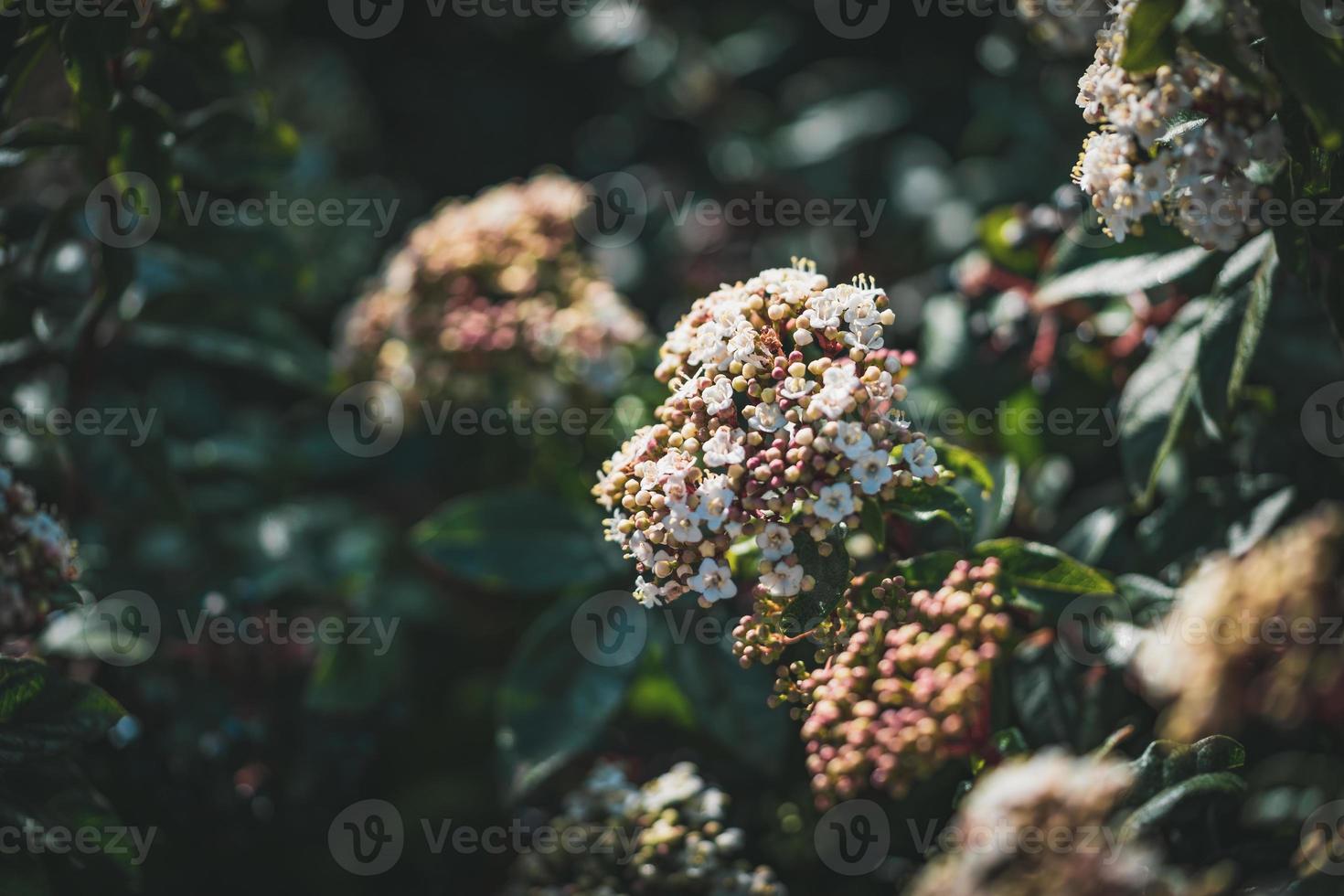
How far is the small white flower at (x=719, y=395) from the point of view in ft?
5.64

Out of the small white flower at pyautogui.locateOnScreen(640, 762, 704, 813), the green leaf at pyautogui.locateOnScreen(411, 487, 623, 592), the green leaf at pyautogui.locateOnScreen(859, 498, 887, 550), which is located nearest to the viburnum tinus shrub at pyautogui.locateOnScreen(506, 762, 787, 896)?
the small white flower at pyautogui.locateOnScreen(640, 762, 704, 813)

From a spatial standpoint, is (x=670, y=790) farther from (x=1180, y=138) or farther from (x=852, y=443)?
(x=1180, y=138)

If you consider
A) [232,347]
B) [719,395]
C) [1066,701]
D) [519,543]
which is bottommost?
[1066,701]

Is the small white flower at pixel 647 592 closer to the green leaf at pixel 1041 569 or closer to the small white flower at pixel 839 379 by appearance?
the small white flower at pixel 839 379

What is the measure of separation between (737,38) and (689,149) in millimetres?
504

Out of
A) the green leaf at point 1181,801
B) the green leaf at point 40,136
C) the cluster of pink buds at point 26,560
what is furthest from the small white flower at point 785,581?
the green leaf at point 40,136

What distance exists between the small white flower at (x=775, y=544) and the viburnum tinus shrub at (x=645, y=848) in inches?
29.1

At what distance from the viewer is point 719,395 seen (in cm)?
172

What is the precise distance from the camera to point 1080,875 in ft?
4.39

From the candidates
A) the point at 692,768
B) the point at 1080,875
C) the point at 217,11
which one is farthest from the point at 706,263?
the point at 1080,875

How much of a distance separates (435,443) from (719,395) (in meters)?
2.14

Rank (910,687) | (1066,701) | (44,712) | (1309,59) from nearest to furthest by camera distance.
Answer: (1309,59), (910,687), (44,712), (1066,701)

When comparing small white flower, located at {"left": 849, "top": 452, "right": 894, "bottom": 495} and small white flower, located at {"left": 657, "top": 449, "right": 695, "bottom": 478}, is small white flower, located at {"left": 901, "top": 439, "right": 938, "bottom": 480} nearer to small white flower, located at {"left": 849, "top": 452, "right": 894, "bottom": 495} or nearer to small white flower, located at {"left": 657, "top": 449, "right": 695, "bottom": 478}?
small white flower, located at {"left": 849, "top": 452, "right": 894, "bottom": 495}

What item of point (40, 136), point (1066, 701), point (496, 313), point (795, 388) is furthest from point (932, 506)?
point (40, 136)
